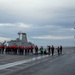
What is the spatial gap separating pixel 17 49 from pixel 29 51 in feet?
15.2

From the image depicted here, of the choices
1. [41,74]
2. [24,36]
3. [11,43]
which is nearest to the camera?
[41,74]

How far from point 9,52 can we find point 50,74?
38.0 metres

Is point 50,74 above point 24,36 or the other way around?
the other way around

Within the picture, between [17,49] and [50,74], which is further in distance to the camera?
[17,49]

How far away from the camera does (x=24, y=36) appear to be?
3487 inches

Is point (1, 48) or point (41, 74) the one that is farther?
point (1, 48)

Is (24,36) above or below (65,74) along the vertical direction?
above

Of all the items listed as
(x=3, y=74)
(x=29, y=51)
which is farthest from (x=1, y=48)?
(x=3, y=74)

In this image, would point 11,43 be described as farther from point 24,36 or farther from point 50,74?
point 50,74

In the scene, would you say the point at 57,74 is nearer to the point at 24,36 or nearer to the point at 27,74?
the point at 27,74

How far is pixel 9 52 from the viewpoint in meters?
54.4

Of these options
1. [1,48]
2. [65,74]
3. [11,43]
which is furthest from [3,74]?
[11,43]

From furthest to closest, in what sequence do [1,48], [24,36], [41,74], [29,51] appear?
[24,36], [29,51], [1,48], [41,74]

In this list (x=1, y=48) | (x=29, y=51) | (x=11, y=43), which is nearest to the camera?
(x=1, y=48)
